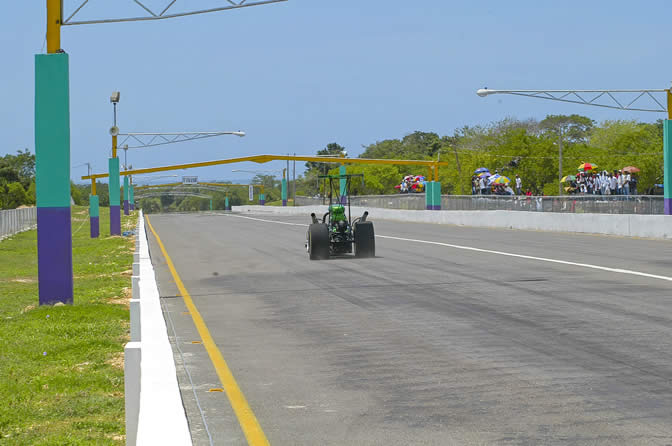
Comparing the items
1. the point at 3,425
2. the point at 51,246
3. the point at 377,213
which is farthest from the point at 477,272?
the point at 377,213

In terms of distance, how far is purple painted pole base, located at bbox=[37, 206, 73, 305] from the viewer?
1460 centimetres

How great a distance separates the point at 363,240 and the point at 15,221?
34.2 m

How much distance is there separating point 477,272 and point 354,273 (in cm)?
250

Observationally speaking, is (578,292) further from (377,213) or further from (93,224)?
(377,213)

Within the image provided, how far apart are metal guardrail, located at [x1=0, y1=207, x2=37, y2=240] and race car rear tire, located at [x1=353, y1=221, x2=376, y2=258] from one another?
27.0 metres

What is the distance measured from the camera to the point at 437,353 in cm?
927

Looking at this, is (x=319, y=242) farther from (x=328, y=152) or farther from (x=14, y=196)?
(x=328, y=152)

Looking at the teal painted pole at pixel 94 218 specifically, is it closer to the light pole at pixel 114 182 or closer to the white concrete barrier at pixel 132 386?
the light pole at pixel 114 182

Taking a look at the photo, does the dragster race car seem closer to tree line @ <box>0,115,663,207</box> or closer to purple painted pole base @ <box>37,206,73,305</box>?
purple painted pole base @ <box>37,206,73,305</box>

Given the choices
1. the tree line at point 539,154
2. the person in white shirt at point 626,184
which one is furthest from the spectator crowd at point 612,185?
the tree line at point 539,154

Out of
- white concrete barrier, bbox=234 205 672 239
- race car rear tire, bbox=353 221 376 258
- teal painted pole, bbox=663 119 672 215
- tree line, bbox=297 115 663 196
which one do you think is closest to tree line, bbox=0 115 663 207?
tree line, bbox=297 115 663 196

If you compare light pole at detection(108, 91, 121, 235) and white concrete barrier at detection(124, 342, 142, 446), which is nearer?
white concrete barrier at detection(124, 342, 142, 446)

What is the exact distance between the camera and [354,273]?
18.5m

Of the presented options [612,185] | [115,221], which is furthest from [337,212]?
[612,185]
